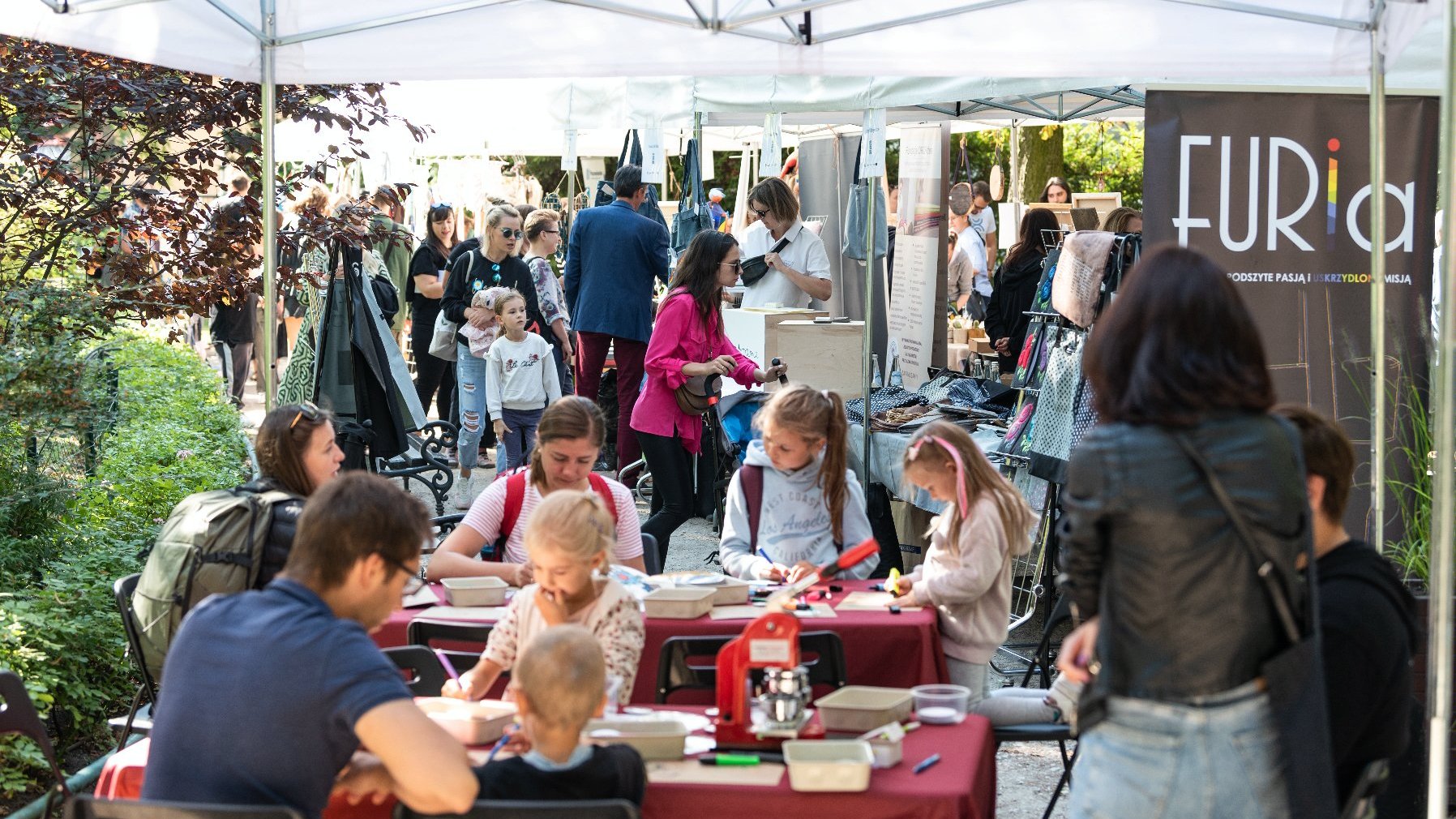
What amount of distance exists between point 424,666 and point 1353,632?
2.12 meters

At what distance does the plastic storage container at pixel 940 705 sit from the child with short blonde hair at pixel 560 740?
77 centimetres

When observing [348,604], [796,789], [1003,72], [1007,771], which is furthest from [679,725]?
[1003,72]

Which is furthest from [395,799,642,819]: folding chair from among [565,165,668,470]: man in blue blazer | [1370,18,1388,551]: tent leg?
[565,165,668,470]: man in blue blazer

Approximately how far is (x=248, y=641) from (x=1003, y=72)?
3.76 metres

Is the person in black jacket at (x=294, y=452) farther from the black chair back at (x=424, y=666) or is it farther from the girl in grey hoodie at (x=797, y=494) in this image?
the girl in grey hoodie at (x=797, y=494)

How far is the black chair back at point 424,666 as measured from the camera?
3637mm

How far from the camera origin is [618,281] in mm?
8305

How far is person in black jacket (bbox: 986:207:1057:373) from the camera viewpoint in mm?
8969

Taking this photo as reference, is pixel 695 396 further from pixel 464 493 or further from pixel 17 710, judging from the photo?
pixel 17 710

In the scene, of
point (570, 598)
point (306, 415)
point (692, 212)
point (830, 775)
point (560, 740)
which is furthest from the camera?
point (692, 212)

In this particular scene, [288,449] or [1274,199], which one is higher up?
[1274,199]

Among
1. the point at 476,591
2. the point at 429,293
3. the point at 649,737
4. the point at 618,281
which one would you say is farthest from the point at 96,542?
the point at 429,293

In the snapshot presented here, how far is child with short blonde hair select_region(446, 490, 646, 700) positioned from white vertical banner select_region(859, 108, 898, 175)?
4.17 m

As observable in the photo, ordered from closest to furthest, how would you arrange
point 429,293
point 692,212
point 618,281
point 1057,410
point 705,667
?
1. point 705,667
2. point 1057,410
3. point 618,281
4. point 692,212
5. point 429,293
